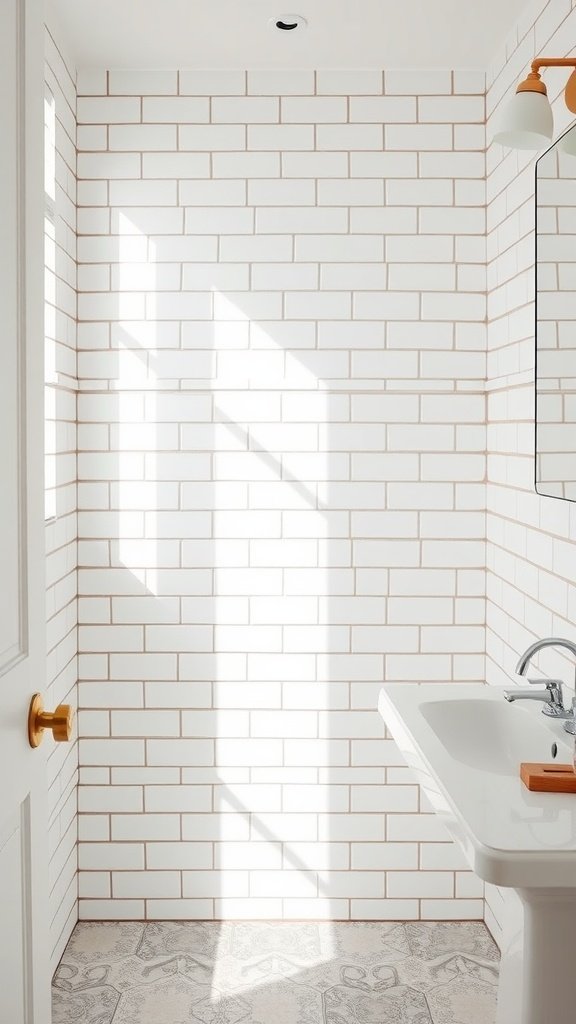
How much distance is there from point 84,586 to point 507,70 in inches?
83.8

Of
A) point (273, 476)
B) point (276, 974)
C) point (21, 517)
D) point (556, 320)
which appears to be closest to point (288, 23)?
point (556, 320)

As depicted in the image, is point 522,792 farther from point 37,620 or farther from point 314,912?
point 314,912

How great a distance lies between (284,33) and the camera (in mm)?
2613

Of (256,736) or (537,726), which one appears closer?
(537,726)

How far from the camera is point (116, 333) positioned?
2.90 m

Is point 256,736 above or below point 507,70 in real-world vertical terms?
below

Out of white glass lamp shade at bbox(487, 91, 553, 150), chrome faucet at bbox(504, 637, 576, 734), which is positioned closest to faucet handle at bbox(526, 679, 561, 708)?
chrome faucet at bbox(504, 637, 576, 734)

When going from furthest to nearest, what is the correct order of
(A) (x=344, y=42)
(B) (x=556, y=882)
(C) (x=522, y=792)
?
(A) (x=344, y=42)
(C) (x=522, y=792)
(B) (x=556, y=882)

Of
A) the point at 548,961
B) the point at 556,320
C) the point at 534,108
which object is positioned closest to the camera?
the point at 548,961

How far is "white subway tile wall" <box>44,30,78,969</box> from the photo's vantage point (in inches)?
101

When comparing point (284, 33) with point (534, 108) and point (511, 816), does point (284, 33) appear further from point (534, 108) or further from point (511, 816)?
point (511, 816)

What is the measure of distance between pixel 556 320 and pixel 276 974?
207 centimetres

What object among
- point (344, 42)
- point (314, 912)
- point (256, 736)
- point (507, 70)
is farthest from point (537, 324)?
point (314, 912)

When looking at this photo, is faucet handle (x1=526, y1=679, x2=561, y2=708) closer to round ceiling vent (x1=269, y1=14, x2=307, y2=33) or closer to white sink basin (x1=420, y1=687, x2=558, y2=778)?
white sink basin (x1=420, y1=687, x2=558, y2=778)
